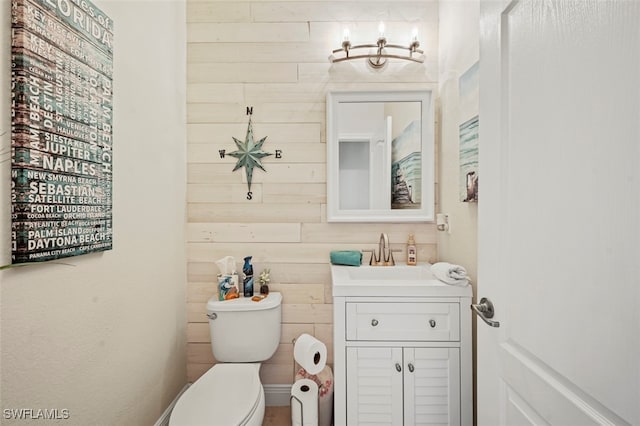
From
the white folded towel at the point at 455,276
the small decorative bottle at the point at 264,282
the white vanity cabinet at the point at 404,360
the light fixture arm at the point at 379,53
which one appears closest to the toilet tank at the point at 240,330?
the small decorative bottle at the point at 264,282

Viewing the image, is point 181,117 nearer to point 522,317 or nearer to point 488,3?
point 488,3

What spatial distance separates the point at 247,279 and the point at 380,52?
1.49 m

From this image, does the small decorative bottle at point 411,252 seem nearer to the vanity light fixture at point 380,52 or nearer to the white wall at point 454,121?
the white wall at point 454,121

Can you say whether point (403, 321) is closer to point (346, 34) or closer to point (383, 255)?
point (383, 255)

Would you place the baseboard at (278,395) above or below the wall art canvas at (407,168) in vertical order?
below

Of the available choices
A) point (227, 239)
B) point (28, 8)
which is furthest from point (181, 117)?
point (28, 8)

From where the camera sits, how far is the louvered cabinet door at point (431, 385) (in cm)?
160

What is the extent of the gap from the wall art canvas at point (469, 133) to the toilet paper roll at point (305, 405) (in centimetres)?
119

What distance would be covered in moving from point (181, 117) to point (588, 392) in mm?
2089

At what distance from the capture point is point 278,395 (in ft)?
7.02

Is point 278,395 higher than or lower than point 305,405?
lower

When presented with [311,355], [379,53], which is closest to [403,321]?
[311,355]

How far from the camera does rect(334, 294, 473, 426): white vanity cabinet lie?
1600mm

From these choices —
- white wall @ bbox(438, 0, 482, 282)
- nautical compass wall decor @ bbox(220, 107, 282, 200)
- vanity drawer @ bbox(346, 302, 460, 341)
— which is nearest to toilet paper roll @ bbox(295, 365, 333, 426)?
vanity drawer @ bbox(346, 302, 460, 341)
